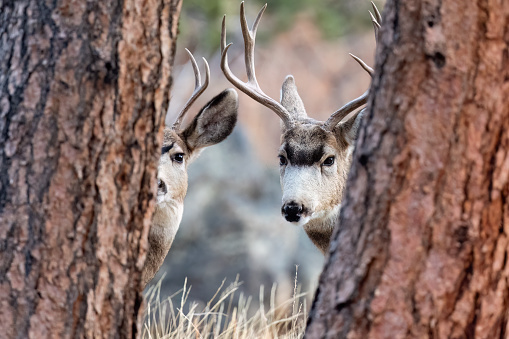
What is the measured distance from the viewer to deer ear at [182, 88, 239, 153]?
646cm

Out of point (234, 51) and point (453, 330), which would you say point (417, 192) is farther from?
point (234, 51)

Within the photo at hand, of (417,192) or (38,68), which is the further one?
(38,68)

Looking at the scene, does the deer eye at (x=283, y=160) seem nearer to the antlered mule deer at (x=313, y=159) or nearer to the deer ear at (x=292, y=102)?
the antlered mule deer at (x=313, y=159)

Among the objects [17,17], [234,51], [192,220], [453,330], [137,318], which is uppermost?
[234,51]

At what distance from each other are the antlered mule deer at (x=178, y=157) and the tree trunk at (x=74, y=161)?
2387 mm

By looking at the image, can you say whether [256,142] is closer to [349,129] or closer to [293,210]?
[349,129]

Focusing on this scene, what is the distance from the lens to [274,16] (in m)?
23.7

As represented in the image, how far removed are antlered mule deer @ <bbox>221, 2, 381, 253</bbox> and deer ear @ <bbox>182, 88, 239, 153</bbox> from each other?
0.62ft

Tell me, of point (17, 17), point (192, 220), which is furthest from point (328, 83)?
point (17, 17)

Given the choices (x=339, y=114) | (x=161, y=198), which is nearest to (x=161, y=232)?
(x=161, y=198)

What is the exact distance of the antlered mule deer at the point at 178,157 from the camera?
581 cm

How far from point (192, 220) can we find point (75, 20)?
7.86 meters

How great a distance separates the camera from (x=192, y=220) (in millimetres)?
10734

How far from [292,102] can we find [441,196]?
14.4ft
